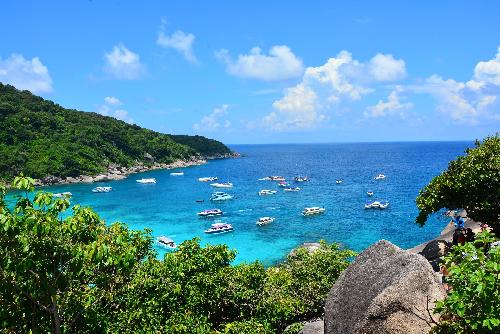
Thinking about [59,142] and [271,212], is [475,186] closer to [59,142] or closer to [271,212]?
[271,212]

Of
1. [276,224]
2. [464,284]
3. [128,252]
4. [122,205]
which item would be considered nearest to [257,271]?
[128,252]

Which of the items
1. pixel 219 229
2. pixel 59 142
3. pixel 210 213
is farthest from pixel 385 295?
pixel 59 142

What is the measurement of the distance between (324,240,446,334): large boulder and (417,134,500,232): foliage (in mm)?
12977

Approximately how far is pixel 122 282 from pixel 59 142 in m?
113

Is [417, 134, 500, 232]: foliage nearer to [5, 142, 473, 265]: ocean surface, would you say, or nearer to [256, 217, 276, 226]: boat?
[5, 142, 473, 265]: ocean surface

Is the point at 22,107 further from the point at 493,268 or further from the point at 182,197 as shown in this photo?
the point at 493,268

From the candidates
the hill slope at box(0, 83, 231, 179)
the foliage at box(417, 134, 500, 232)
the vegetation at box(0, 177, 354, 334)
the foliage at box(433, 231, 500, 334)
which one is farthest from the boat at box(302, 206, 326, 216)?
the hill slope at box(0, 83, 231, 179)

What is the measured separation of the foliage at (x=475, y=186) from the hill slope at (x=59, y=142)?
9458cm

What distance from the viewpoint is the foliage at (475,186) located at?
21156 mm

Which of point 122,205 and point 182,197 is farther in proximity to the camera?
point 182,197

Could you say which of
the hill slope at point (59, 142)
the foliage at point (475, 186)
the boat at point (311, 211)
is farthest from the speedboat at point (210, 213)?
the hill slope at point (59, 142)

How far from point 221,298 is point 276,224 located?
47742 mm

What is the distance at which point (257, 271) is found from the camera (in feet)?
51.4

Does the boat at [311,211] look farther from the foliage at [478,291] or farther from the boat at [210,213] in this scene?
the foliage at [478,291]
